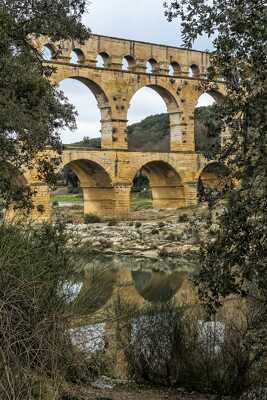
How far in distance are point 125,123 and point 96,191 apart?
157 inches

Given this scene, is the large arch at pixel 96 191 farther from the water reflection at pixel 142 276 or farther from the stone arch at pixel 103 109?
the water reflection at pixel 142 276

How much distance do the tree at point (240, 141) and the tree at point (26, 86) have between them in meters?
3.19

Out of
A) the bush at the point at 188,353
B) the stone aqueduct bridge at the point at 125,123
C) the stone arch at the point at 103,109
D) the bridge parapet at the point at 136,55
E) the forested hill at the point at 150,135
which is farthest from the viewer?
the forested hill at the point at 150,135

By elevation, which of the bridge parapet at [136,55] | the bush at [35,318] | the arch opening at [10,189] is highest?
the bridge parapet at [136,55]

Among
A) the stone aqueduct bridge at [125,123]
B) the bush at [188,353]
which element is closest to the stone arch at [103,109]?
the stone aqueduct bridge at [125,123]

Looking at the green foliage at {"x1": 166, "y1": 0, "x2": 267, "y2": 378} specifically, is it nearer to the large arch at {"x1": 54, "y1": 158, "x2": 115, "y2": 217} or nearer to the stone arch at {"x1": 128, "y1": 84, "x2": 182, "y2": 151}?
the large arch at {"x1": 54, "y1": 158, "x2": 115, "y2": 217}

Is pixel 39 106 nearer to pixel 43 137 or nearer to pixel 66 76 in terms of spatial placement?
pixel 43 137

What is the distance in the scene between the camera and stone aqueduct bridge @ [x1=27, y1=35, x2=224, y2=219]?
31.3 metres

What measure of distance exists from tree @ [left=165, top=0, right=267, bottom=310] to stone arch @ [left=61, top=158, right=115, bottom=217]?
26.2 meters

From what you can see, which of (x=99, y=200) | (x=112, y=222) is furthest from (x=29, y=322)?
(x=99, y=200)

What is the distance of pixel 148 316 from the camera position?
7699 millimetres

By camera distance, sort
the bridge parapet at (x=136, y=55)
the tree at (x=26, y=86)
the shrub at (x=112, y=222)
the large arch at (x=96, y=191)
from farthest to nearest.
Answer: the large arch at (x=96, y=191) → the bridge parapet at (x=136, y=55) → the shrub at (x=112, y=222) → the tree at (x=26, y=86)

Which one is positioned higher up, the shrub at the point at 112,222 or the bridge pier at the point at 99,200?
the bridge pier at the point at 99,200

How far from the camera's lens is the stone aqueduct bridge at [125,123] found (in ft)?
103
